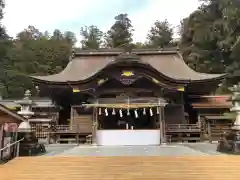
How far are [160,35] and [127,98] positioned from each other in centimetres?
3359

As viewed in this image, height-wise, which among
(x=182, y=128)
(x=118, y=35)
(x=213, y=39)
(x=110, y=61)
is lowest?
(x=182, y=128)

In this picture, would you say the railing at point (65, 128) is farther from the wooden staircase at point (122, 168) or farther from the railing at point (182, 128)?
the wooden staircase at point (122, 168)

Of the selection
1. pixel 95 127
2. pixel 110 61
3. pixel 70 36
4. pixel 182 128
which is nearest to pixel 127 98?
pixel 95 127

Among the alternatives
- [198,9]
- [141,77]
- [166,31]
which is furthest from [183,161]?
[166,31]

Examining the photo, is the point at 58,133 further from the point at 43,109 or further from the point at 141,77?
the point at 141,77

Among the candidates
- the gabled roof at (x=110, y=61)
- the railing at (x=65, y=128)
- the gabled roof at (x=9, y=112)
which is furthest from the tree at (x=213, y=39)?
the gabled roof at (x=9, y=112)

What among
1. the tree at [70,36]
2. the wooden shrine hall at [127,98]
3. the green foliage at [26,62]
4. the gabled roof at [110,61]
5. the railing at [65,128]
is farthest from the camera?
the tree at [70,36]

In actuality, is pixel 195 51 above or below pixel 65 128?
above

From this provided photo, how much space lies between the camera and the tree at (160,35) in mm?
45484

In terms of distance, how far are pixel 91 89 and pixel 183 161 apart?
8378mm

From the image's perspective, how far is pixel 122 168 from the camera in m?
7.27

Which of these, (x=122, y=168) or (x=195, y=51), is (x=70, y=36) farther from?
(x=122, y=168)

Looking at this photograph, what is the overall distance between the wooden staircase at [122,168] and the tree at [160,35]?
37.3m

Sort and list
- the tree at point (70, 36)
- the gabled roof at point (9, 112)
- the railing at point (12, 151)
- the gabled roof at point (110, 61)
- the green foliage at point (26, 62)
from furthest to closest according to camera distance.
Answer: the tree at point (70, 36) < the green foliage at point (26, 62) < the gabled roof at point (110, 61) < the railing at point (12, 151) < the gabled roof at point (9, 112)
